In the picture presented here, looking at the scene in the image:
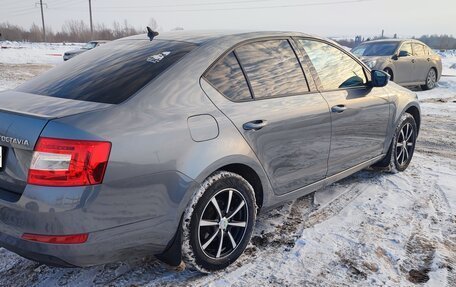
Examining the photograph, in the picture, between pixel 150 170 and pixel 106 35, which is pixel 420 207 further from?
pixel 106 35

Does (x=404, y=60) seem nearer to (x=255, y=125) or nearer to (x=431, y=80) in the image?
(x=431, y=80)

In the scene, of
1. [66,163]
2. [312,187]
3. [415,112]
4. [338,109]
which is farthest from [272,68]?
[415,112]

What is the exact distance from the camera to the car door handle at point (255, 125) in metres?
2.88

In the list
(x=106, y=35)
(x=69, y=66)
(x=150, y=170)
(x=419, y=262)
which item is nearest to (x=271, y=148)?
(x=150, y=170)

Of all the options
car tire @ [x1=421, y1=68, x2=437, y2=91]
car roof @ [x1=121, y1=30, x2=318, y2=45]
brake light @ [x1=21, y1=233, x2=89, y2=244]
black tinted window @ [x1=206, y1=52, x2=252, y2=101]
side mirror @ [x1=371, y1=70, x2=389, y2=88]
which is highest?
car roof @ [x1=121, y1=30, x2=318, y2=45]

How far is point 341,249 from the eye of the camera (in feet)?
10.5

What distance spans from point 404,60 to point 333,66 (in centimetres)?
926

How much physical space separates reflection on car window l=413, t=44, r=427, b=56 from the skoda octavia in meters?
10.1

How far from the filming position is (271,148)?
3066 millimetres

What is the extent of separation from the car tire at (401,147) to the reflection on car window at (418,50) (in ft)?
28.6

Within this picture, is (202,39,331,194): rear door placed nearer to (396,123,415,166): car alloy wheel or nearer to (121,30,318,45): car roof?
(121,30,318,45): car roof

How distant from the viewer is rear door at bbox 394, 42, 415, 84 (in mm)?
11867

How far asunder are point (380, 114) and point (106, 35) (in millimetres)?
70972

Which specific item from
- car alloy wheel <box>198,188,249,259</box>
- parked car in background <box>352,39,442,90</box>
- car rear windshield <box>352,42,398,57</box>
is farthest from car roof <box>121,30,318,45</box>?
car rear windshield <box>352,42,398,57</box>
